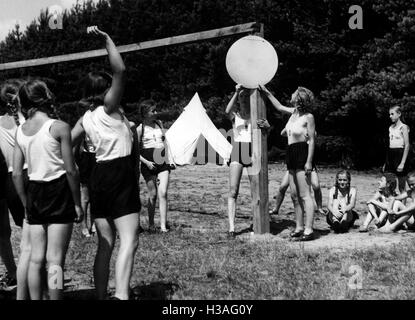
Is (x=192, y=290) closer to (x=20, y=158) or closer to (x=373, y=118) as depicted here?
(x=20, y=158)

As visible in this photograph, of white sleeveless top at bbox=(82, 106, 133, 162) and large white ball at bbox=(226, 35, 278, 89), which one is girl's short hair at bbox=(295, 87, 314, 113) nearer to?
large white ball at bbox=(226, 35, 278, 89)

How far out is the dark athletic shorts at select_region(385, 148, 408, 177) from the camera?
9641 mm

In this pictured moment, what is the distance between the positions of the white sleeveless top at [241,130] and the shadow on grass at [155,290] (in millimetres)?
2955

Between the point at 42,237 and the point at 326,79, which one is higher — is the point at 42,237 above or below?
below

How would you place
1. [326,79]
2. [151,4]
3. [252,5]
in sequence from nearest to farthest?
[326,79] < [252,5] < [151,4]

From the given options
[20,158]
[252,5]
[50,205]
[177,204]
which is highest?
[252,5]

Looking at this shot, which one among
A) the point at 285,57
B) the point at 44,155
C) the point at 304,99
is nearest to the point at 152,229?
the point at 304,99

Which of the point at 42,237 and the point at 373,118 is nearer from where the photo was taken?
the point at 42,237

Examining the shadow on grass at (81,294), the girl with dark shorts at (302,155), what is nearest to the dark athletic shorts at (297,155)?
the girl with dark shorts at (302,155)

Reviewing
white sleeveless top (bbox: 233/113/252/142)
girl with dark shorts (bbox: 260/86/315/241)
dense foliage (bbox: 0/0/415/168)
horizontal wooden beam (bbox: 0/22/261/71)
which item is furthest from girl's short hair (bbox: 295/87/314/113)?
dense foliage (bbox: 0/0/415/168)

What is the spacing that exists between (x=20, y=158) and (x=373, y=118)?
19807 millimetres

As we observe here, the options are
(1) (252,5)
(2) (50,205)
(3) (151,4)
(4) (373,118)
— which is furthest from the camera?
(3) (151,4)
